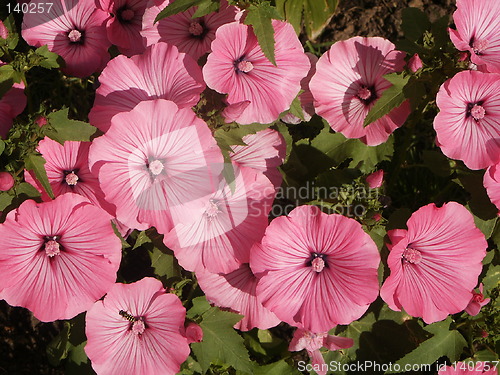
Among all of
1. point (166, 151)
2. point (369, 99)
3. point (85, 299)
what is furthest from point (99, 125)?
point (369, 99)

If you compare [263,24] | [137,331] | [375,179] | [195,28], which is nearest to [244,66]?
[263,24]

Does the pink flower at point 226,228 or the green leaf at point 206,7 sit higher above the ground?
the green leaf at point 206,7

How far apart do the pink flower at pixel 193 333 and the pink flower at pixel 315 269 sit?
10.9 inches

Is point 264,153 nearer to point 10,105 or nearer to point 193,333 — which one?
point 193,333

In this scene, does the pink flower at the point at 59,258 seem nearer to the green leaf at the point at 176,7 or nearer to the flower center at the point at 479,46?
the green leaf at the point at 176,7

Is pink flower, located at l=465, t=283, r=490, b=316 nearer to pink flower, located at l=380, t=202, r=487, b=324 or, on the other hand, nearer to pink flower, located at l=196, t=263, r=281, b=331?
pink flower, located at l=380, t=202, r=487, b=324

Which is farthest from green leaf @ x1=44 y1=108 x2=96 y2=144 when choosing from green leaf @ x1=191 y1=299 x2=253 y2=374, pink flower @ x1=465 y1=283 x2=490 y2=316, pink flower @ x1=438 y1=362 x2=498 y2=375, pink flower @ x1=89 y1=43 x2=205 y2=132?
pink flower @ x1=438 y1=362 x2=498 y2=375

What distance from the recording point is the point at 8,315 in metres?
3.31

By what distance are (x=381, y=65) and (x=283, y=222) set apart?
35.7 inches

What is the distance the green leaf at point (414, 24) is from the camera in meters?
2.39

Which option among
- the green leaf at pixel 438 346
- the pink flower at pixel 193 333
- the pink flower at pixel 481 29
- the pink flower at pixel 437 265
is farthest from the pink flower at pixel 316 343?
the pink flower at pixel 481 29

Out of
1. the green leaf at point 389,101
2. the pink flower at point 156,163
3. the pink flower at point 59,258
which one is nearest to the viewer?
the pink flower at point 156,163

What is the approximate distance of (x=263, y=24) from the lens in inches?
79.1

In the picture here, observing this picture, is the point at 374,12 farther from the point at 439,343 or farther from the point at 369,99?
the point at 439,343
